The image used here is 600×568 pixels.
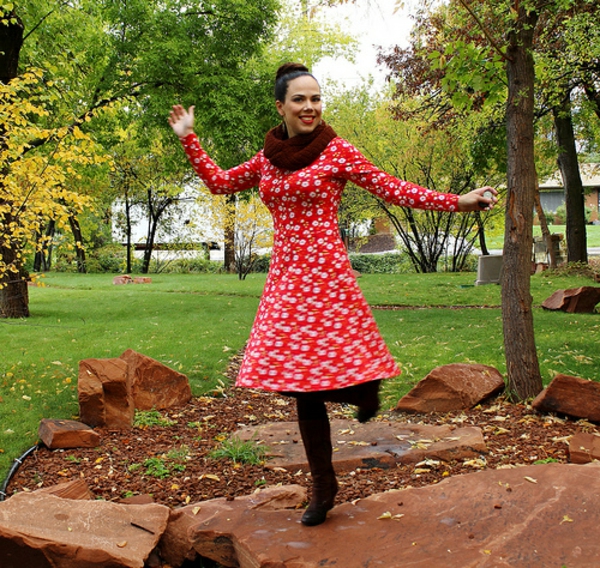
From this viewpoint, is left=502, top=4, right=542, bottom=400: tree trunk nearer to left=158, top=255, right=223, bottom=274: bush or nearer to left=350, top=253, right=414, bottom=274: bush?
left=350, top=253, right=414, bottom=274: bush

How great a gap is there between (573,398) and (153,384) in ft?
12.2

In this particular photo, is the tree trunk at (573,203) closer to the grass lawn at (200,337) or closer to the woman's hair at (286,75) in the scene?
the grass lawn at (200,337)

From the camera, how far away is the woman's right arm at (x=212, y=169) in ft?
11.2

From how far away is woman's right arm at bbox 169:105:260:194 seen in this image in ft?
11.2

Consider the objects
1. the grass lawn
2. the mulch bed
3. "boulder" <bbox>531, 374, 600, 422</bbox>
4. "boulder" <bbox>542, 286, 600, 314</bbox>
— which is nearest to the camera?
the mulch bed

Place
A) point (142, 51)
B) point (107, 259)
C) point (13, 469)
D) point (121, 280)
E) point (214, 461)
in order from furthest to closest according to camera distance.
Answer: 1. point (107, 259)
2. point (121, 280)
3. point (142, 51)
4. point (214, 461)
5. point (13, 469)

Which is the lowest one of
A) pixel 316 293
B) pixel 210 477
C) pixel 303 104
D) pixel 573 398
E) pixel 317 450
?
pixel 210 477

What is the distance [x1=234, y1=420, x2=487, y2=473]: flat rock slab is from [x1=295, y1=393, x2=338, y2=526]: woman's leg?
1130 millimetres

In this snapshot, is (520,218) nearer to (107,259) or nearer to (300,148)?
(300,148)

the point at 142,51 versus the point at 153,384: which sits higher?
the point at 142,51

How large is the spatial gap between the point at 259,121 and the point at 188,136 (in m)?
8.65

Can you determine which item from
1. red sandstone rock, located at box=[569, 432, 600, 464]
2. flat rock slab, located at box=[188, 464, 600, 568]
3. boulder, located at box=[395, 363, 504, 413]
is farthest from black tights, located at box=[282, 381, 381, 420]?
boulder, located at box=[395, 363, 504, 413]

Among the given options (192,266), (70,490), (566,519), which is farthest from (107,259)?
(566,519)

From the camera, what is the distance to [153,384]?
6059mm
